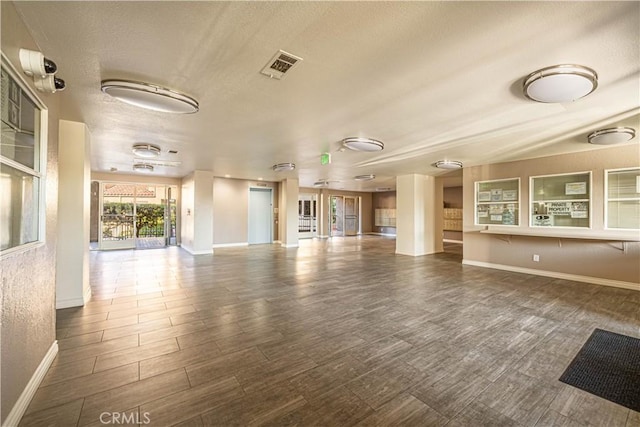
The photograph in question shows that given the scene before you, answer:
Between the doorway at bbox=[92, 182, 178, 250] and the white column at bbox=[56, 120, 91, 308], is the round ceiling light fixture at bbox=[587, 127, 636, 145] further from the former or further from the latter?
the doorway at bbox=[92, 182, 178, 250]

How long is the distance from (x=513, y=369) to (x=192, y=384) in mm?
2582

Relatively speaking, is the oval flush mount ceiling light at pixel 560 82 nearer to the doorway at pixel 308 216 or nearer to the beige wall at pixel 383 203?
the doorway at pixel 308 216

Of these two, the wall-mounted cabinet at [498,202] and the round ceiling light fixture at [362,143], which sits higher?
the round ceiling light fixture at [362,143]

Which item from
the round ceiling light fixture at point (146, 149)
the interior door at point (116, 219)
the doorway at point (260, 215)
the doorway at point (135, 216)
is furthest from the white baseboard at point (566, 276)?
the interior door at point (116, 219)

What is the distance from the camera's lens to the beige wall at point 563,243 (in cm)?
472

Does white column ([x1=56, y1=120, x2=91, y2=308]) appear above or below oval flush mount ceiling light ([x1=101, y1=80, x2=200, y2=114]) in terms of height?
below

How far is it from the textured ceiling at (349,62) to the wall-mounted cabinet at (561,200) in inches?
63.2

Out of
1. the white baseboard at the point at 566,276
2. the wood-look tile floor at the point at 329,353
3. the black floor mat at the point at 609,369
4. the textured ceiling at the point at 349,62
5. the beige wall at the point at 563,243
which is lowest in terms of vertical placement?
the black floor mat at the point at 609,369

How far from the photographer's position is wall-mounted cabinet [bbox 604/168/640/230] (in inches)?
183

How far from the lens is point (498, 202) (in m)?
6.40

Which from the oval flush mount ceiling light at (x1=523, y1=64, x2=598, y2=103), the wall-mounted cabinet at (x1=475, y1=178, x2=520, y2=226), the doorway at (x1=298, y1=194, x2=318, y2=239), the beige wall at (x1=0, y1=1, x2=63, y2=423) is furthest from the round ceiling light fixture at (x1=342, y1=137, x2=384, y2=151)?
the doorway at (x1=298, y1=194, x2=318, y2=239)

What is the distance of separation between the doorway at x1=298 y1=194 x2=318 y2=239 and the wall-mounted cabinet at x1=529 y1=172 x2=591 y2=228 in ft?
28.5

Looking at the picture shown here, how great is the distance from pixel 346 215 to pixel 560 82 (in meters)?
12.4

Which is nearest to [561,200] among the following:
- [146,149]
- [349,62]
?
[349,62]
